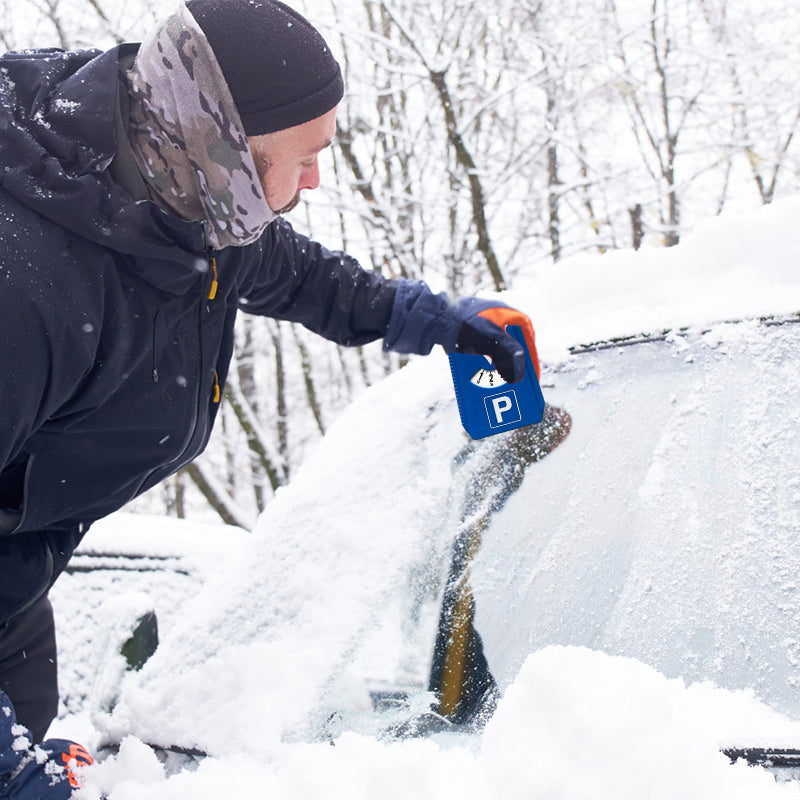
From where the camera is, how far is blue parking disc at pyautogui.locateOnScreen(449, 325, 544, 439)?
170 centimetres

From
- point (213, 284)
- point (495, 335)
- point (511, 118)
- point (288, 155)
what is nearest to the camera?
point (288, 155)

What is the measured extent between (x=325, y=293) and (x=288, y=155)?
66cm

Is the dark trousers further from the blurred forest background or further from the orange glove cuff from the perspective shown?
the blurred forest background

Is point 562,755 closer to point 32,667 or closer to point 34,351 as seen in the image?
point 34,351

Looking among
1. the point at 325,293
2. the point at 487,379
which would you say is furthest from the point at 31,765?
the point at 325,293

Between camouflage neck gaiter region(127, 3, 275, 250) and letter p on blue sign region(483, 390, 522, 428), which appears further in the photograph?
letter p on blue sign region(483, 390, 522, 428)

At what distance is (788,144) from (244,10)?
31.3ft

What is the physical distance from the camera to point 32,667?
5.81 ft

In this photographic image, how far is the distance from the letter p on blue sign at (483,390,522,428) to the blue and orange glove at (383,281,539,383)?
0.19 feet

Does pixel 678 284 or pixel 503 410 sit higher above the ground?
pixel 678 284

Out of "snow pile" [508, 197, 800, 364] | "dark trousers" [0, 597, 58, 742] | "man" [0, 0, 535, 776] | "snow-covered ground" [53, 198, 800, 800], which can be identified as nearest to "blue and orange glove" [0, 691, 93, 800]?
"snow-covered ground" [53, 198, 800, 800]

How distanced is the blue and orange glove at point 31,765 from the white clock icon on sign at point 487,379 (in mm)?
1080

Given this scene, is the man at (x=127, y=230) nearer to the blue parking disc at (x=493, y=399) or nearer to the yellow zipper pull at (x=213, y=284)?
the yellow zipper pull at (x=213, y=284)

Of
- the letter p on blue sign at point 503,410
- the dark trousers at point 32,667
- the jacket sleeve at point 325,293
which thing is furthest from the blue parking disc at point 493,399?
the dark trousers at point 32,667
